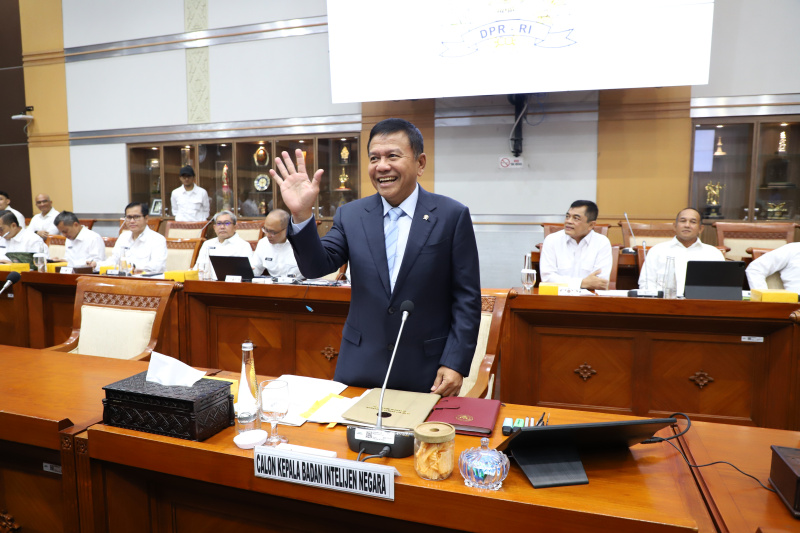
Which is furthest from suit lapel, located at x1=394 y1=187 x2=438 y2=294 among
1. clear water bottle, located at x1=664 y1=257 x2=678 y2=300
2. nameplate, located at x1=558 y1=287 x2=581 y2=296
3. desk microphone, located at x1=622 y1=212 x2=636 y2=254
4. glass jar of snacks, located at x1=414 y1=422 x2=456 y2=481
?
desk microphone, located at x1=622 y1=212 x2=636 y2=254

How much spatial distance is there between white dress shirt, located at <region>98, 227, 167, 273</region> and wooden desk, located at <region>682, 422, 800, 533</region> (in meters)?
4.40

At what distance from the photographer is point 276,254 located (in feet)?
14.5

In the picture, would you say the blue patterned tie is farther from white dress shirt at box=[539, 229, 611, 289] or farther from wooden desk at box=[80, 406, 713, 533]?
white dress shirt at box=[539, 229, 611, 289]

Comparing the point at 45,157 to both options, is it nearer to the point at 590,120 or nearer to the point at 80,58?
the point at 80,58

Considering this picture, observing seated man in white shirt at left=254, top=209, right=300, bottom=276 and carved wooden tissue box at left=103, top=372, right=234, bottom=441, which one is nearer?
carved wooden tissue box at left=103, top=372, right=234, bottom=441

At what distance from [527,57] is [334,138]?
2786mm

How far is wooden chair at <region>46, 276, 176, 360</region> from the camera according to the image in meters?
2.21

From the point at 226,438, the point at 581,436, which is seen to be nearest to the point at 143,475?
the point at 226,438

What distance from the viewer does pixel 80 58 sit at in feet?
26.5

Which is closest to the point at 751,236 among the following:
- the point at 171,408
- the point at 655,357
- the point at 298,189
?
the point at 655,357

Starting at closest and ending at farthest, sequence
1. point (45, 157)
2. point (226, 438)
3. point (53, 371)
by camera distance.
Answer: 1. point (226, 438)
2. point (53, 371)
3. point (45, 157)

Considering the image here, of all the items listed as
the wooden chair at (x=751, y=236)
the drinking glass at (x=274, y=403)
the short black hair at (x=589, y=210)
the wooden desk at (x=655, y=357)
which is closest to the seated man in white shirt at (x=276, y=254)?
the wooden desk at (x=655, y=357)

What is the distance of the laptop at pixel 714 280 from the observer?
8.23ft

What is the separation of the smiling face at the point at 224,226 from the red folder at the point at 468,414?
3.75 m
